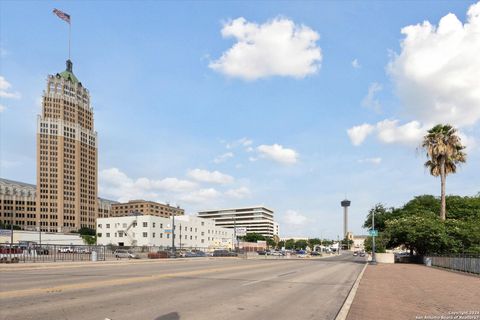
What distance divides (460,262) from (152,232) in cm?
9917

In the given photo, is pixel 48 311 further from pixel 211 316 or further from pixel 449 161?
pixel 449 161

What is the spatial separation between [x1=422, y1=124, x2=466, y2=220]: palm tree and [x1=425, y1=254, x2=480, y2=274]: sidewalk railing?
11602 millimetres

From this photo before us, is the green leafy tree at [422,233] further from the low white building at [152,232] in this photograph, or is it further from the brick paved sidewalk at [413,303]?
the low white building at [152,232]

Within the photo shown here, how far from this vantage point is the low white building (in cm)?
12044

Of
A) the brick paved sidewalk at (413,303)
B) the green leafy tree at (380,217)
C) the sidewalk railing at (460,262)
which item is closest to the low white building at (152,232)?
the green leafy tree at (380,217)

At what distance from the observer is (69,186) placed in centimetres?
19850

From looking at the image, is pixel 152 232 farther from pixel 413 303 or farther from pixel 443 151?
pixel 413 303

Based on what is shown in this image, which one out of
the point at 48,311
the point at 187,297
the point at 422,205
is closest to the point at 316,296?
the point at 187,297

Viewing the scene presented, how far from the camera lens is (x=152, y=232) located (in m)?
120

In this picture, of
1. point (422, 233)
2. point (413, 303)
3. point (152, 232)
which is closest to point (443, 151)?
point (422, 233)

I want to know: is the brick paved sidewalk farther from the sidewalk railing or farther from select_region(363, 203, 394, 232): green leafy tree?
select_region(363, 203, 394, 232): green leafy tree

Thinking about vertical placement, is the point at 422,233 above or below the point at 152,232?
above

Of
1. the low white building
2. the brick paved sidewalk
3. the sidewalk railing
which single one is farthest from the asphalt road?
the low white building

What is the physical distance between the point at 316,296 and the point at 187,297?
4907mm
